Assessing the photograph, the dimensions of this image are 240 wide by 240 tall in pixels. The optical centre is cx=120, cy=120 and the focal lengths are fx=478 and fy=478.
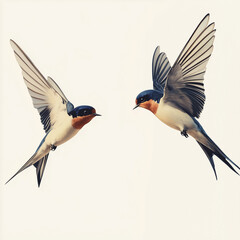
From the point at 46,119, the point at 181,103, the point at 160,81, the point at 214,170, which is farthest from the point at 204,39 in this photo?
the point at 46,119

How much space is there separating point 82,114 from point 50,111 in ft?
0.66

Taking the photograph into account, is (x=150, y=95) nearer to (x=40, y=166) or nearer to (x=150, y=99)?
(x=150, y=99)

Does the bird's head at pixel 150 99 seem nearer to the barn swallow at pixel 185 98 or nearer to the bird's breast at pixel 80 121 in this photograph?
the barn swallow at pixel 185 98

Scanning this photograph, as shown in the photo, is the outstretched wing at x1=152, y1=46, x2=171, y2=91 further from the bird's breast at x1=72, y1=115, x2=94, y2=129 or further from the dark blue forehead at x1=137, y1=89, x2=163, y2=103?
the bird's breast at x1=72, y1=115, x2=94, y2=129

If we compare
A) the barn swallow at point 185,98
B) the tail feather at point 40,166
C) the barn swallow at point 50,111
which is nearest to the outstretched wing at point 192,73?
the barn swallow at point 185,98

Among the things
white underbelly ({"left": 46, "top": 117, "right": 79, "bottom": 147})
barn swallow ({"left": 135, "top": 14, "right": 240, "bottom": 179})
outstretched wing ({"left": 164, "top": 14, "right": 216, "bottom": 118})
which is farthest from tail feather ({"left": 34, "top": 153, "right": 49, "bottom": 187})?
outstretched wing ({"left": 164, "top": 14, "right": 216, "bottom": 118})

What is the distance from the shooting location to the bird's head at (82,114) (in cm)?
223

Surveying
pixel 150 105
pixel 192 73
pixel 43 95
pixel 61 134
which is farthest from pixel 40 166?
pixel 192 73

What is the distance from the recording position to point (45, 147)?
2365mm

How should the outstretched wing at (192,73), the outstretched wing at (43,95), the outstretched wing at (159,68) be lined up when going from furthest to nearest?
the outstretched wing at (159,68) < the outstretched wing at (43,95) < the outstretched wing at (192,73)

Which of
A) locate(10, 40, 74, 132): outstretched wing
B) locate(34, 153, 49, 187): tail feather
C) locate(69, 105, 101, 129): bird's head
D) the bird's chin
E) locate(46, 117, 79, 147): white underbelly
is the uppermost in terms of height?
locate(10, 40, 74, 132): outstretched wing

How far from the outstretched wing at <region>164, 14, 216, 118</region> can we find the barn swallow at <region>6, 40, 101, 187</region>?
39 centimetres

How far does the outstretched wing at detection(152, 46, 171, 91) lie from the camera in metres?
2.50

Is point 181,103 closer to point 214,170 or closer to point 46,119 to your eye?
point 214,170
